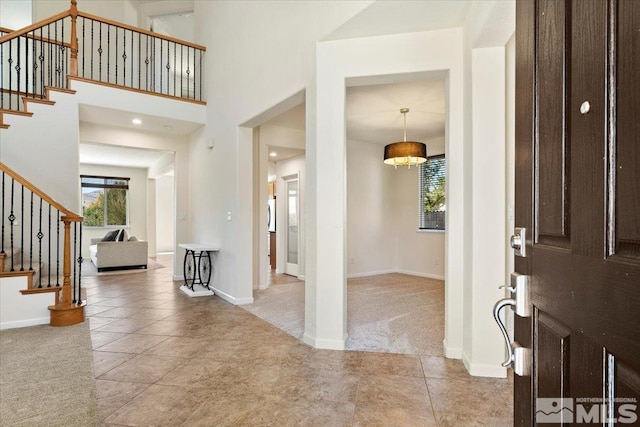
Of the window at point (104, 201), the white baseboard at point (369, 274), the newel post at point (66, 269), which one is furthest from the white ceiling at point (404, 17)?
the window at point (104, 201)

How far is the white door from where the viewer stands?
21.5 feet

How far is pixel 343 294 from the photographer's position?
294 centimetres

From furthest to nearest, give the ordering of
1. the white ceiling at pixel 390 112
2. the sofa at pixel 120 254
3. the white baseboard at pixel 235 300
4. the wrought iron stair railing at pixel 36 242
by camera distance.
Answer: the sofa at pixel 120 254 → the white baseboard at pixel 235 300 → the white ceiling at pixel 390 112 → the wrought iron stair railing at pixel 36 242

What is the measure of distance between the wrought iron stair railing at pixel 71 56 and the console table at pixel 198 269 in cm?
232

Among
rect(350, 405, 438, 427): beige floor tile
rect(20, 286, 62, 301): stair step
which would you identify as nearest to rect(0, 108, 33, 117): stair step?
rect(20, 286, 62, 301): stair step

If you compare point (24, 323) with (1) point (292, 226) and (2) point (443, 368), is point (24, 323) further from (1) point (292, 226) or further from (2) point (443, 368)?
(1) point (292, 226)

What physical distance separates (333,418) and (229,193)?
133 inches

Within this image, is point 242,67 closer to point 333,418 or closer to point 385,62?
point 385,62

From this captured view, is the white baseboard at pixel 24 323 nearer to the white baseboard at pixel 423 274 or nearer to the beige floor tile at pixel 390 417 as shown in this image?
the beige floor tile at pixel 390 417

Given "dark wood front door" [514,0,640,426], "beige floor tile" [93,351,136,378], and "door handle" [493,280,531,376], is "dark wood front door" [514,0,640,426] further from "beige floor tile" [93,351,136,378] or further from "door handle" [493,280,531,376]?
"beige floor tile" [93,351,136,378]

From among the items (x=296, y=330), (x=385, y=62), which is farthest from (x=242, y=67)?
(x=296, y=330)

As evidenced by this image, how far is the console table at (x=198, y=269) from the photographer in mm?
4934

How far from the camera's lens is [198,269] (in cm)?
540

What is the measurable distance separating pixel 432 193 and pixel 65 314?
585 cm
